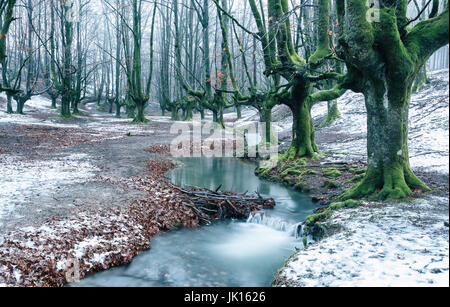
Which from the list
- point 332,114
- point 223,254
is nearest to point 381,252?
point 223,254

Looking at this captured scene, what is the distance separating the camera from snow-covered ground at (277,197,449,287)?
3.65 m

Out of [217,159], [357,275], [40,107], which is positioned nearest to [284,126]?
[217,159]

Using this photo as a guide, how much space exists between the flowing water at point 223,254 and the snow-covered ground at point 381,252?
128 cm

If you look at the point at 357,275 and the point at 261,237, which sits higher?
the point at 357,275

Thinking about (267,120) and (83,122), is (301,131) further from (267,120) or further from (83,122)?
(83,122)

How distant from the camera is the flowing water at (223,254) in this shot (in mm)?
5703

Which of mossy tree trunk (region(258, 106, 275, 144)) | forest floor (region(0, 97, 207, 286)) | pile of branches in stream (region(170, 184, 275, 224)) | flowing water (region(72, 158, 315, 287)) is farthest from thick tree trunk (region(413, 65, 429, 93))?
forest floor (region(0, 97, 207, 286))

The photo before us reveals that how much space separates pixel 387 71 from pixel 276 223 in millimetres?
4604

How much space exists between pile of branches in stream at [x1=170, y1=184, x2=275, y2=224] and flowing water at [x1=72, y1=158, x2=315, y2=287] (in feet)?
1.05

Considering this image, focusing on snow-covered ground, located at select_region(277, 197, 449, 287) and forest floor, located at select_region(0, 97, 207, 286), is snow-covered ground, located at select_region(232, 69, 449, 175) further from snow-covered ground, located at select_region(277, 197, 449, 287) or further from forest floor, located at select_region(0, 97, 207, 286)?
forest floor, located at select_region(0, 97, 207, 286)

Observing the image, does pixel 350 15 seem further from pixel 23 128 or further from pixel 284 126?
pixel 284 126

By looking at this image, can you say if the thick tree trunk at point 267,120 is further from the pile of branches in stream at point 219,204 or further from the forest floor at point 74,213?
the pile of branches in stream at point 219,204
